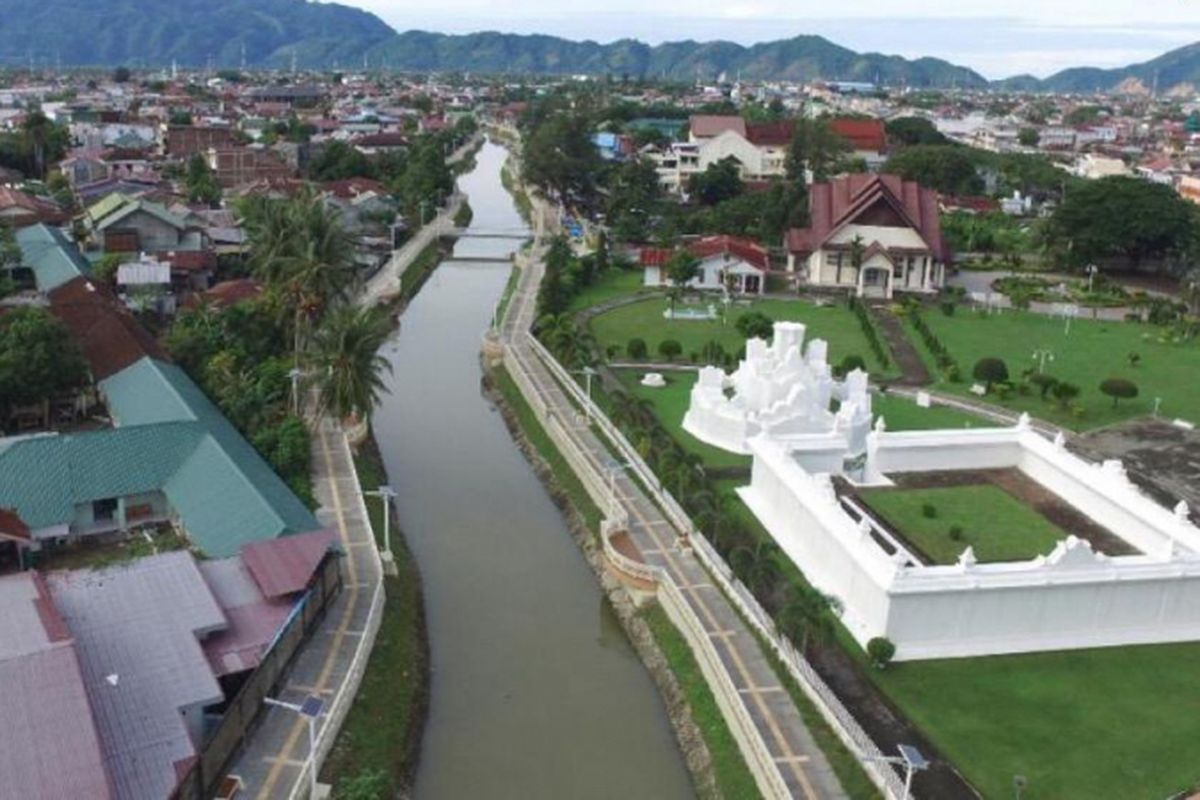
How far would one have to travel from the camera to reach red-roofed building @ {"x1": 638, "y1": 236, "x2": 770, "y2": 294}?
6291cm

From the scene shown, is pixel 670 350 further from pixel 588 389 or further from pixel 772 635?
pixel 772 635

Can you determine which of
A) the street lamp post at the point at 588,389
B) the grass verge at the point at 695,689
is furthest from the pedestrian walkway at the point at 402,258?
the grass verge at the point at 695,689

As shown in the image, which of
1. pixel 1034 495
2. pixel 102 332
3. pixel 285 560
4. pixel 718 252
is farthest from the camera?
pixel 718 252

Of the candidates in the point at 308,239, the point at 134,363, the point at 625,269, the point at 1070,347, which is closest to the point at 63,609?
the point at 134,363

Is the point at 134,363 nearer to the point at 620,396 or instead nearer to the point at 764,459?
the point at 620,396

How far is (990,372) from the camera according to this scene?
150 feet

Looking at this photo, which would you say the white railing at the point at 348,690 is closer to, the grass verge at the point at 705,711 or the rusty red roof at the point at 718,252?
the grass verge at the point at 705,711

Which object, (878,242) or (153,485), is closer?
(153,485)

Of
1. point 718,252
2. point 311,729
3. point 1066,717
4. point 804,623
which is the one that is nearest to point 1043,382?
point 718,252

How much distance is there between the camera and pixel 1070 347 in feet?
174

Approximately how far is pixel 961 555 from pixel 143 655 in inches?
705

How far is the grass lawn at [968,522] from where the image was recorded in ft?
91.6

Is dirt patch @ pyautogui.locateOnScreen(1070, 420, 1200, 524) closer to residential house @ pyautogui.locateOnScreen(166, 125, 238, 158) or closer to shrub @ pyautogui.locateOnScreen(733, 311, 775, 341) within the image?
shrub @ pyautogui.locateOnScreen(733, 311, 775, 341)

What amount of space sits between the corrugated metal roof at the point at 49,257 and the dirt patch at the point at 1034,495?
3414cm
